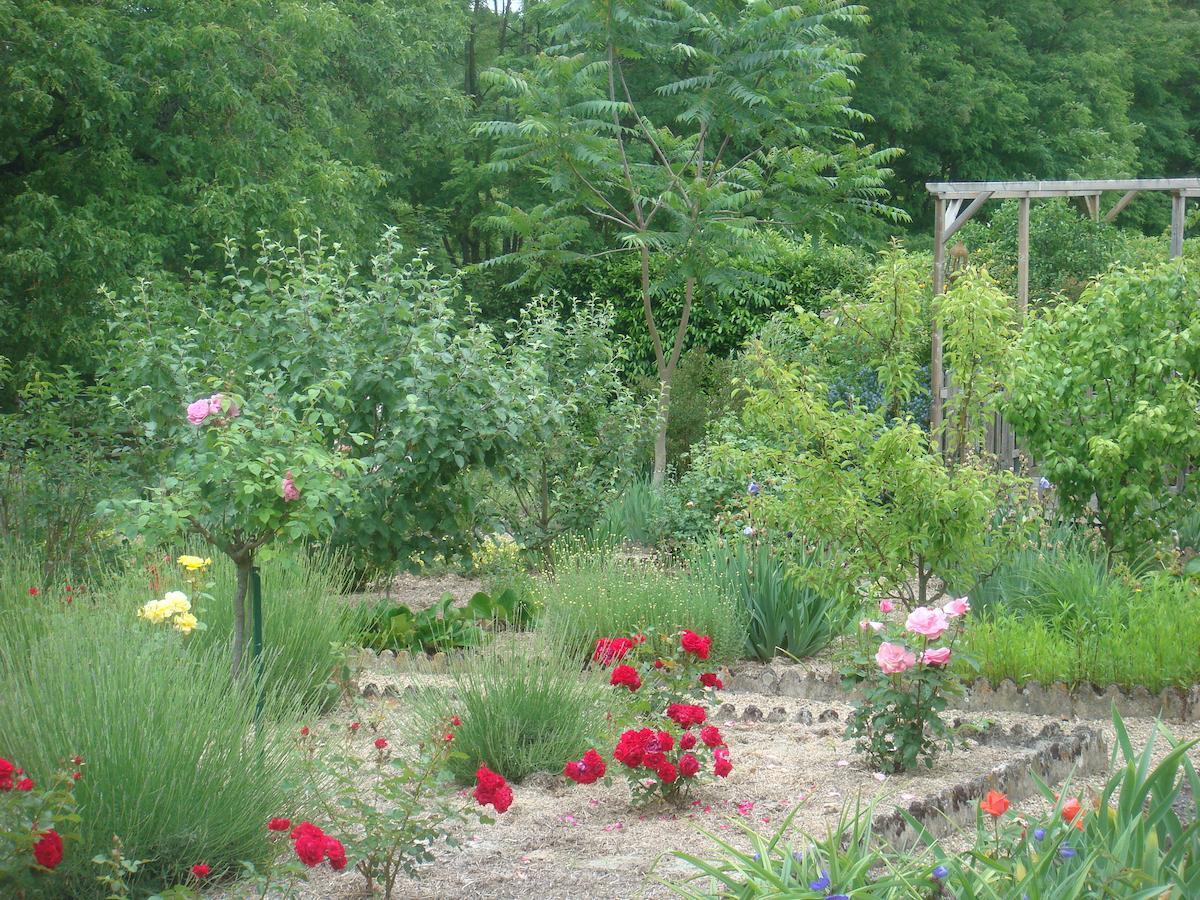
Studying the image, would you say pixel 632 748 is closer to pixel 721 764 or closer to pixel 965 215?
pixel 721 764

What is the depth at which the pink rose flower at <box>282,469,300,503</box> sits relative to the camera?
12.6ft

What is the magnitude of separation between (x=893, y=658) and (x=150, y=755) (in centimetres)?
213

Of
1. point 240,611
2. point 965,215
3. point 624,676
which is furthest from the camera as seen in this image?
point 965,215

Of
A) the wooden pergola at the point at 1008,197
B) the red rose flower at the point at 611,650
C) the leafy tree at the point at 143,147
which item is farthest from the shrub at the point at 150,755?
the leafy tree at the point at 143,147

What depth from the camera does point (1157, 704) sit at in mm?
4777

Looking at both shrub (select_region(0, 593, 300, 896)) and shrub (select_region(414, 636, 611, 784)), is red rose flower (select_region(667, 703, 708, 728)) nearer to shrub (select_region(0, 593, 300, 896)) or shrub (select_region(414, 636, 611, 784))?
shrub (select_region(414, 636, 611, 784))

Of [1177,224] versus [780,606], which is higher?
[1177,224]

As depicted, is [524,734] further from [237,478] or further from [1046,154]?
[1046,154]

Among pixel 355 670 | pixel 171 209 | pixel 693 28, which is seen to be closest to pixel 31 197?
pixel 171 209

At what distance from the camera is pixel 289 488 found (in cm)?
384

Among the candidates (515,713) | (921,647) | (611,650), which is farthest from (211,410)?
(921,647)

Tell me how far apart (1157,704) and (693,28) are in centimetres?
824

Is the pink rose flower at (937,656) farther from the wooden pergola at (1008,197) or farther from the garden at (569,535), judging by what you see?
the wooden pergola at (1008,197)

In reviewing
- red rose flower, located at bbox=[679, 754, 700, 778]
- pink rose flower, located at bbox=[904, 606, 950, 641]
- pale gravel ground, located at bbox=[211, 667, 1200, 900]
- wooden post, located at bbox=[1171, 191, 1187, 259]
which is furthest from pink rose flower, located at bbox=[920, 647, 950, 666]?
wooden post, located at bbox=[1171, 191, 1187, 259]
